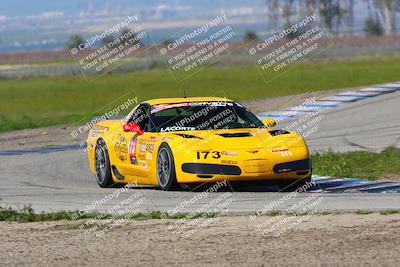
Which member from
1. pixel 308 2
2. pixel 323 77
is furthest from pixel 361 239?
pixel 308 2

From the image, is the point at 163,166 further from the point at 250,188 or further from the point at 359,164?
the point at 359,164

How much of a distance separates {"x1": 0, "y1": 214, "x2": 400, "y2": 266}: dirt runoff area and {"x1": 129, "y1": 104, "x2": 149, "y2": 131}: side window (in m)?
4.73

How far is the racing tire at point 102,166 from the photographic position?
1633 centimetres

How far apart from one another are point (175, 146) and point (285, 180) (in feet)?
4.70

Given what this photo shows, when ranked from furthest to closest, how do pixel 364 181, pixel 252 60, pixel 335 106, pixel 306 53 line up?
1. pixel 306 53
2. pixel 252 60
3. pixel 335 106
4. pixel 364 181

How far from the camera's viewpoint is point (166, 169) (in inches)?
579

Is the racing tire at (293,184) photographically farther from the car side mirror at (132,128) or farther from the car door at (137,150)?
the car side mirror at (132,128)

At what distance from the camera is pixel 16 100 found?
5069 centimetres

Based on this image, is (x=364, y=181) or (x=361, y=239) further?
(x=364, y=181)

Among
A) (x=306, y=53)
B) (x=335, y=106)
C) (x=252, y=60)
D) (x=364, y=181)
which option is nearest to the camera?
(x=364, y=181)

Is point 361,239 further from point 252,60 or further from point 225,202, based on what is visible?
point 252,60

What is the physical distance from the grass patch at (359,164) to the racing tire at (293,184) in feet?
5.83

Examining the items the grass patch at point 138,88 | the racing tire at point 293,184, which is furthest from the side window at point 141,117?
the grass patch at point 138,88

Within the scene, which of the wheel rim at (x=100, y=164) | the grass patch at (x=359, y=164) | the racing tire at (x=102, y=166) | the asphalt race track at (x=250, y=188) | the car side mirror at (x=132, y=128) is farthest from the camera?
the grass patch at (x=359, y=164)
